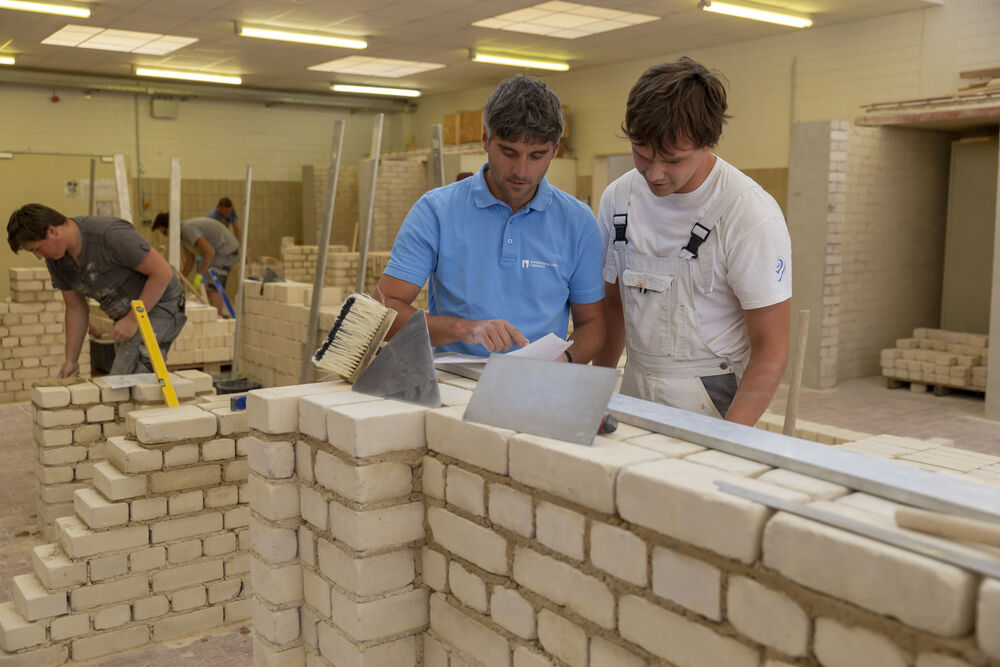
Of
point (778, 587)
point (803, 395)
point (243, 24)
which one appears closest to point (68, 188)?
→ point (243, 24)

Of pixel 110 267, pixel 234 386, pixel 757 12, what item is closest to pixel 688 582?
pixel 110 267

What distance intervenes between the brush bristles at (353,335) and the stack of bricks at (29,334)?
23.7 ft

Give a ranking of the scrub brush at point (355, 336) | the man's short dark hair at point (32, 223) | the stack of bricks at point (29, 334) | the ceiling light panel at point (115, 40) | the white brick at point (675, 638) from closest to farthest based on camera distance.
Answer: the white brick at point (675, 638), the scrub brush at point (355, 336), the man's short dark hair at point (32, 223), the stack of bricks at point (29, 334), the ceiling light panel at point (115, 40)

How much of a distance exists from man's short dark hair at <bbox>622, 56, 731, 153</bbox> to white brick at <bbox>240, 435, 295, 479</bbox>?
4.32ft

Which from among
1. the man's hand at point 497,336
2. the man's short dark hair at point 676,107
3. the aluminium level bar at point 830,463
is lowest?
the aluminium level bar at point 830,463

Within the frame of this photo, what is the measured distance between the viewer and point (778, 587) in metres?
1.55

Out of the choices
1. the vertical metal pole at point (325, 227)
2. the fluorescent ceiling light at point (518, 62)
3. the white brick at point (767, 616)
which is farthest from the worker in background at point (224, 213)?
the white brick at point (767, 616)

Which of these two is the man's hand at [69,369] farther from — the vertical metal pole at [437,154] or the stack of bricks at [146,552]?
the vertical metal pole at [437,154]

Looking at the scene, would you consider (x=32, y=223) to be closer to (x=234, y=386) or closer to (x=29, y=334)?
(x=234, y=386)

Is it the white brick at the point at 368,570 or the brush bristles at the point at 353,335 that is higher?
the brush bristles at the point at 353,335

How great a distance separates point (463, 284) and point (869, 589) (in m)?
1.70

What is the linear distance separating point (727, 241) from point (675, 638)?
44.9 inches

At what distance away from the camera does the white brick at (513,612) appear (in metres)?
2.10

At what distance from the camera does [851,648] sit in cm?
143
